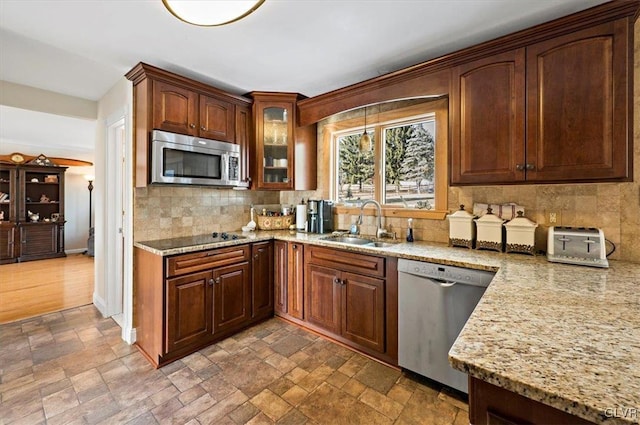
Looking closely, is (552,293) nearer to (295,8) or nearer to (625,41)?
(625,41)

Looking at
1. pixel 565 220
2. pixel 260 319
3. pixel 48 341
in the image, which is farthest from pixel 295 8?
pixel 48 341

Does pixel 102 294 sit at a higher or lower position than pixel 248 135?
lower

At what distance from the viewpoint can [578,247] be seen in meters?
1.74

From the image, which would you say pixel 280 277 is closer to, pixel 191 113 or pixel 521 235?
pixel 191 113

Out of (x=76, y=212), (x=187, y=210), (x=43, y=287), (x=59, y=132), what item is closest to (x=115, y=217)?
(x=187, y=210)

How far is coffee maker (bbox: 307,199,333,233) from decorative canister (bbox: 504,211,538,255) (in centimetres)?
170

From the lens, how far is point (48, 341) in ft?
8.48

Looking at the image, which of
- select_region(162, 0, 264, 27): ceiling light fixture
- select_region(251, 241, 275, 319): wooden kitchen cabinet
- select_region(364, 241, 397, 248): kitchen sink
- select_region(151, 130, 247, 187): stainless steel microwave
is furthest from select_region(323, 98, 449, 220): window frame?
select_region(162, 0, 264, 27): ceiling light fixture

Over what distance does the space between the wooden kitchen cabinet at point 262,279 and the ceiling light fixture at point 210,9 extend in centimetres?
190

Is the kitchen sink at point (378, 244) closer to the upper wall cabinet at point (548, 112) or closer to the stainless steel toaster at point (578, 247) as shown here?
the upper wall cabinet at point (548, 112)

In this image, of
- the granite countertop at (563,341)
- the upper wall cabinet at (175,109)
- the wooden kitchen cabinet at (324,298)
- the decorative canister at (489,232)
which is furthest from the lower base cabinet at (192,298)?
the granite countertop at (563,341)

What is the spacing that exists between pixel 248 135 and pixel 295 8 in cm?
160

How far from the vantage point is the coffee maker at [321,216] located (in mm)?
3182

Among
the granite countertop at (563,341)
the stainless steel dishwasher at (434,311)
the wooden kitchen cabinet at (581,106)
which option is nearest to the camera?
the granite countertop at (563,341)
